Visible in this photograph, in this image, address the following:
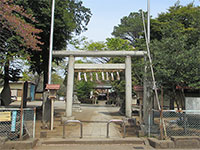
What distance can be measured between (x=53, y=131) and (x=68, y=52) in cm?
538

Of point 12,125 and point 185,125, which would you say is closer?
point 12,125

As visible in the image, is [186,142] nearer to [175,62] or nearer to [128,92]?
[175,62]

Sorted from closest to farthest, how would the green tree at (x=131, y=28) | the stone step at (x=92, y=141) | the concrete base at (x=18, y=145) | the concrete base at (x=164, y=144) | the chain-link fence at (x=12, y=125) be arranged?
the concrete base at (x=18, y=145)
the chain-link fence at (x=12, y=125)
the concrete base at (x=164, y=144)
the stone step at (x=92, y=141)
the green tree at (x=131, y=28)

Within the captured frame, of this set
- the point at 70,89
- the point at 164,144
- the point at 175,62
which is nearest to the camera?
the point at 164,144

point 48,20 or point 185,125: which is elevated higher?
point 48,20

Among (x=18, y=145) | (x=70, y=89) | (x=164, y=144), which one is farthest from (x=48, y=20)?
(x=164, y=144)

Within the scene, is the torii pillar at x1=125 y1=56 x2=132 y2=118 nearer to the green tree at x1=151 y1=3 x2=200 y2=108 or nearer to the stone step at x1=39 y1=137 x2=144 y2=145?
the green tree at x1=151 y1=3 x2=200 y2=108

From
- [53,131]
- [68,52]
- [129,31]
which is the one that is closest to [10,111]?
[53,131]

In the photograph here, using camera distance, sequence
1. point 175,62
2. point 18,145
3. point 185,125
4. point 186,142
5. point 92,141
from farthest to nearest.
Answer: point 175,62 → point 185,125 → point 92,141 → point 186,142 → point 18,145

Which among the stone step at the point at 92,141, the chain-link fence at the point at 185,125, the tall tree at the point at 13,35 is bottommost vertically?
the stone step at the point at 92,141

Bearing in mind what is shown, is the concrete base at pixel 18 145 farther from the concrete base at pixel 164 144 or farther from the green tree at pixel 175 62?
the green tree at pixel 175 62

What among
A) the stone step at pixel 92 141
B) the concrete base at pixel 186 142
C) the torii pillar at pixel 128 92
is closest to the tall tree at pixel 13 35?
the stone step at pixel 92 141

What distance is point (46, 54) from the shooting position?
52.5 feet

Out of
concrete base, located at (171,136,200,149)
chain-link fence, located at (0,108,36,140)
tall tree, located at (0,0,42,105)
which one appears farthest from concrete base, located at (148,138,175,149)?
tall tree, located at (0,0,42,105)
